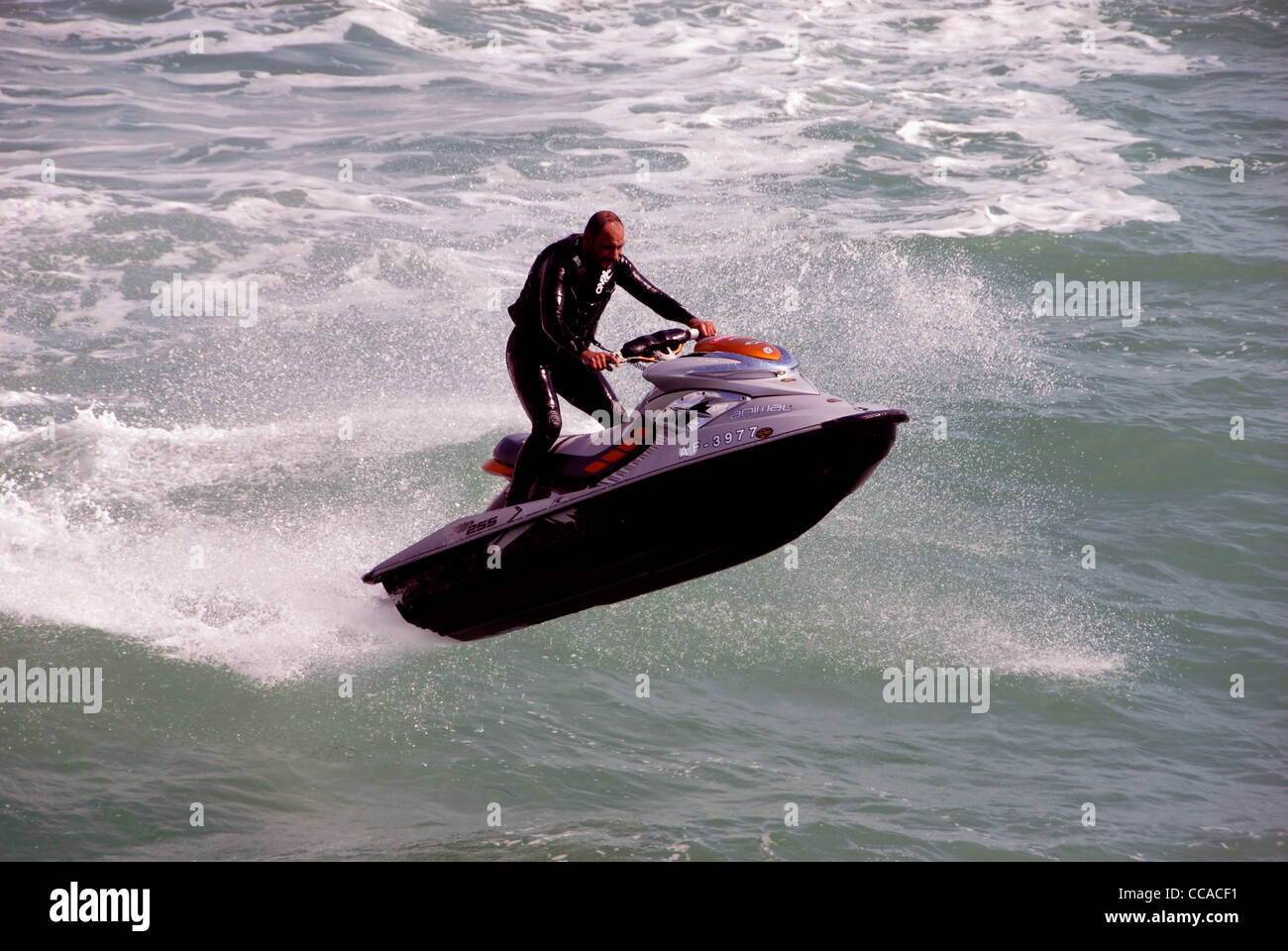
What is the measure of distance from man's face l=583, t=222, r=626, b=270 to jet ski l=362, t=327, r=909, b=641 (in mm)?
417

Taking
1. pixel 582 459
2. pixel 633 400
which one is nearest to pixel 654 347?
pixel 582 459

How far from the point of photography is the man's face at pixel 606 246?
582 centimetres

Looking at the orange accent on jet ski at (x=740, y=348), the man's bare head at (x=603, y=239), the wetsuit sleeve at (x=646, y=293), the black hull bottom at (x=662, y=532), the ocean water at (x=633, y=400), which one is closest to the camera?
the black hull bottom at (x=662, y=532)

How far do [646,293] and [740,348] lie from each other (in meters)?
0.64

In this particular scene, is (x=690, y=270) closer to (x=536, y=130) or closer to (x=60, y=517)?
(x=536, y=130)

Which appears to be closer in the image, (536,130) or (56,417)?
(56,417)

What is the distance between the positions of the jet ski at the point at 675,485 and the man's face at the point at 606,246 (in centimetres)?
42

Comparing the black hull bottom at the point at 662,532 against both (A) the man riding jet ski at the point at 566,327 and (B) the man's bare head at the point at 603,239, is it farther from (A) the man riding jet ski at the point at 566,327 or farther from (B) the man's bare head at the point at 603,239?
(B) the man's bare head at the point at 603,239

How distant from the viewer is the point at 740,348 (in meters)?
5.95

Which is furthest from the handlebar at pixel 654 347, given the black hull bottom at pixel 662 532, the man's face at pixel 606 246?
the black hull bottom at pixel 662 532

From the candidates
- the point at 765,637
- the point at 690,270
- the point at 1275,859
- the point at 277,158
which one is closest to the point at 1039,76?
the point at 690,270

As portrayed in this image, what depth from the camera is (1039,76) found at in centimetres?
1953

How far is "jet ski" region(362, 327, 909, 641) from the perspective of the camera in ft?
18.2

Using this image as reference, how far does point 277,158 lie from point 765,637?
11900 millimetres
